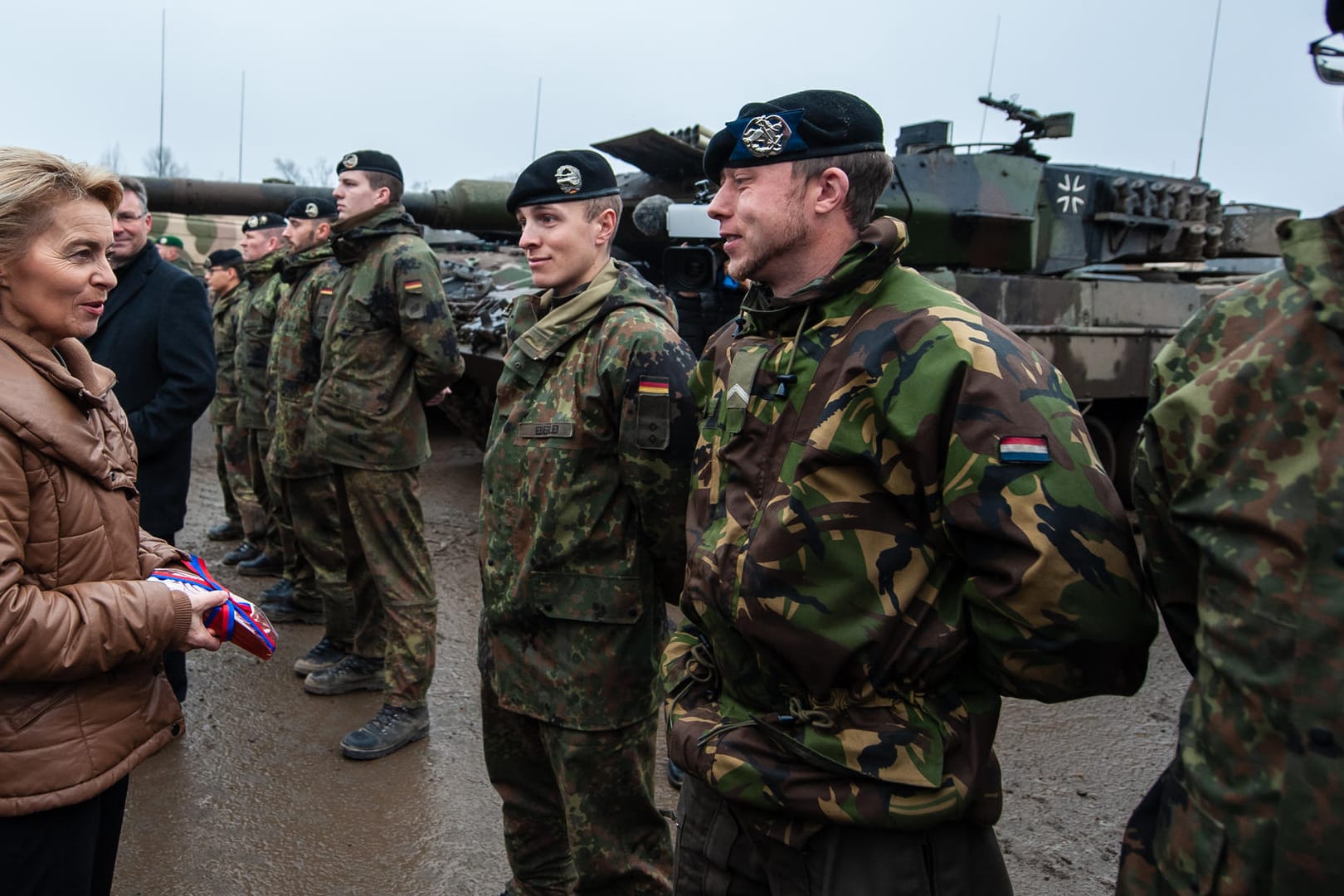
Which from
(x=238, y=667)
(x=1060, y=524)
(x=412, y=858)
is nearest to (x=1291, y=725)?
(x=1060, y=524)

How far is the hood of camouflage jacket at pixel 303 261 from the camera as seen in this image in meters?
4.76

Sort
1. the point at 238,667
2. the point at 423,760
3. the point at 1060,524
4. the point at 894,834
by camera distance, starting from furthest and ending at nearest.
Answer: the point at 238,667
the point at 423,760
the point at 894,834
the point at 1060,524

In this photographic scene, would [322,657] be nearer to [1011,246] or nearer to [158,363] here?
[158,363]

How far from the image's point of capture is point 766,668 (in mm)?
1752

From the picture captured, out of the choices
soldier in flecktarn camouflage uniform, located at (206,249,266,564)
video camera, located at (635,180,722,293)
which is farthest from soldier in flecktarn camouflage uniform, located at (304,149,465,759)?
video camera, located at (635,180,722,293)

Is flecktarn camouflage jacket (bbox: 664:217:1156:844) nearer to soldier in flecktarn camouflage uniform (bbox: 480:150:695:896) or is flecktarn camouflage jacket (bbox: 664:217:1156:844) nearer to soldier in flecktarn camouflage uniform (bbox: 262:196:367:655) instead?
soldier in flecktarn camouflage uniform (bbox: 480:150:695:896)

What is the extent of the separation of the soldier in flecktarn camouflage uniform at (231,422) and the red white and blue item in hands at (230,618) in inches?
168

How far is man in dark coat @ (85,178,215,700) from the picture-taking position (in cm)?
354

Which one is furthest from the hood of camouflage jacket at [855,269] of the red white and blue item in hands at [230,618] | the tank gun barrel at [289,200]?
the tank gun barrel at [289,200]

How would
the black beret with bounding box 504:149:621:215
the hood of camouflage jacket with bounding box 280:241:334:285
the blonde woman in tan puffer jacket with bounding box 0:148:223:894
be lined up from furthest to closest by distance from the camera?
the hood of camouflage jacket with bounding box 280:241:334:285 < the black beret with bounding box 504:149:621:215 < the blonde woman in tan puffer jacket with bounding box 0:148:223:894

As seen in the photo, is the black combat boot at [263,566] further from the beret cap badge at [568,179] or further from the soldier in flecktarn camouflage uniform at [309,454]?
the beret cap badge at [568,179]

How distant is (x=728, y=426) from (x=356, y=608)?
2.88m

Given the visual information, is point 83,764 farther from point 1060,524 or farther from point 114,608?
point 1060,524

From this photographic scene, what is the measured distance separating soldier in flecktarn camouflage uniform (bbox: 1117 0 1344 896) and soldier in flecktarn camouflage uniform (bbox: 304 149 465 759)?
305cm
